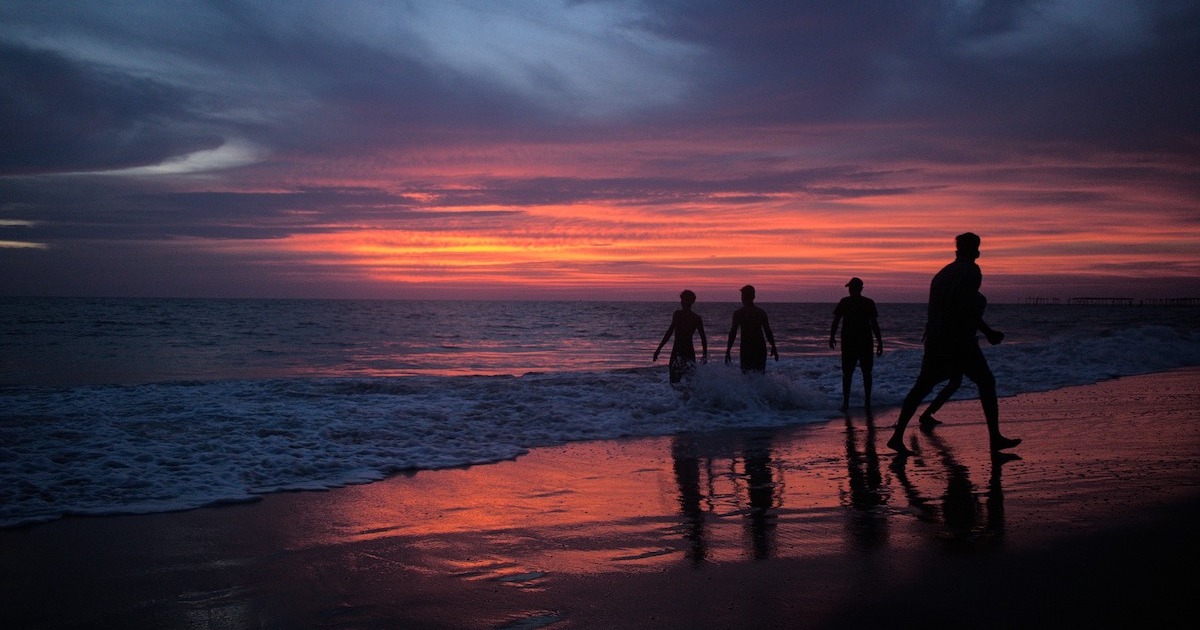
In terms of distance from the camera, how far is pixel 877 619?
337cm

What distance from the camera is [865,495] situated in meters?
5.79

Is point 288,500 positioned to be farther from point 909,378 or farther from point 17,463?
point 909,378

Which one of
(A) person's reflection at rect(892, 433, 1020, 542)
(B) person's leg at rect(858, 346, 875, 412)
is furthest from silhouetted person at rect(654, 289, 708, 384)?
(A) person's reflection at rect(892, 433, 1020, 542)

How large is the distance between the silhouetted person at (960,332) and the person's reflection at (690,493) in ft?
7.22

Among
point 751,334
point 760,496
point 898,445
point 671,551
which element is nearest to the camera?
point 671,551

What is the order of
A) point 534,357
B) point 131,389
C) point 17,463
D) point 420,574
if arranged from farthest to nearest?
point 534,357 < point 131,389 < point 17,463 < point 420,574

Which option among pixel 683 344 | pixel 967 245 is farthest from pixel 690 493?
pixel 683 344

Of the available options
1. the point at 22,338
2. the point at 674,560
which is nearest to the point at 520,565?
the point at 674,560

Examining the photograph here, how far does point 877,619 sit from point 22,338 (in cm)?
3633

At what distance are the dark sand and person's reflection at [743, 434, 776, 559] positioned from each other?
30 mm

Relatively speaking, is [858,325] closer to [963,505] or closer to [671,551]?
[963,505]

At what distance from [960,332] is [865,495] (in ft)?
9.48

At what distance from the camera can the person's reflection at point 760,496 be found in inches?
179

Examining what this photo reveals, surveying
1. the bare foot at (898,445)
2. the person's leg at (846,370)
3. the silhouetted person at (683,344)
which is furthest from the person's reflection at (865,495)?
the silhouetted person at (683,344)
